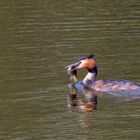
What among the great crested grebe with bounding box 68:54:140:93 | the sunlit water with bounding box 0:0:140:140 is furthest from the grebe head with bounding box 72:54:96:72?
the sunlit water with bounding box 0:0:140:140

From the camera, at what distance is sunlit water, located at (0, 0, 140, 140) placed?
15711mm

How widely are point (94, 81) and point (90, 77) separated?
286mm

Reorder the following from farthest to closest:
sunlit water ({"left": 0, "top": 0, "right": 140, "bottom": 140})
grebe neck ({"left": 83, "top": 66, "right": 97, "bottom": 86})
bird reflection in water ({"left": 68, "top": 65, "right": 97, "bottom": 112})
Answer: grebe neck ({"left": 83, "top": 66, "right": 97, "bottom": 86}) < bird reflection in water ({"left": 68, "top": 65, "right": 97, "bottom": 112}) < sunlit water ({"left": 0, "top": 0, "right": 140, "bottom": 140})

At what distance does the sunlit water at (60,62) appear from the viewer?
15.7 meters

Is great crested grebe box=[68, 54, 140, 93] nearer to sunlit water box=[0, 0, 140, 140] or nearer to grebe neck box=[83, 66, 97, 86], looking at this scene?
grebe neck box=[83, 66, 97, 86]

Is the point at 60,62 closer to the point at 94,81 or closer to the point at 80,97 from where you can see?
the point at 94,81

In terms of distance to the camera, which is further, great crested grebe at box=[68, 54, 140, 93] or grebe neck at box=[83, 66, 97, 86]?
grebe neck at box=[83, 66, 97, 86]

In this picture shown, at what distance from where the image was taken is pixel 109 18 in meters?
26.1

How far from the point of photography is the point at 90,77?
64.4 feet

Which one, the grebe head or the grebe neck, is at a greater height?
the grebe head

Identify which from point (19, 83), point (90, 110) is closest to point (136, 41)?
point (19, 83)

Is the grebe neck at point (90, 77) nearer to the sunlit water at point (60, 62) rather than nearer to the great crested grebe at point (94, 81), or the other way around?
the great crested grebe at point (94, 81)

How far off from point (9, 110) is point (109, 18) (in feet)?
31.8

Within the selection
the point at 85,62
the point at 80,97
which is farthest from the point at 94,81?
the point at 80,97
